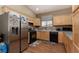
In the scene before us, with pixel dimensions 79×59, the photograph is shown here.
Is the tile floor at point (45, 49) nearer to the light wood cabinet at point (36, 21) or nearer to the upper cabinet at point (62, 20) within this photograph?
the upper cabinet at point (62, 20)

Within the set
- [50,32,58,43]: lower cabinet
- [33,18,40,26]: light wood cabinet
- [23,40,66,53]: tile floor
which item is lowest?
[23,40,66,53]: tile floor

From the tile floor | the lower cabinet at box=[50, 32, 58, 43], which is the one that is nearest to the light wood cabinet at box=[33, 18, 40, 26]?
the lower cabinet at box=[50, 32, 58, 43]

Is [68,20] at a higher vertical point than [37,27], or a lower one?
higher

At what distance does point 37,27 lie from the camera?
748 cm

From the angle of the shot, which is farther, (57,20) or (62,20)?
(57,20)

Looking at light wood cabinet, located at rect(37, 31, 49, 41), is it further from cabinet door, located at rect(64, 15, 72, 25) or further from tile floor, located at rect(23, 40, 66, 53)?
tile floor, located at rect(23, 40, 66, 53)

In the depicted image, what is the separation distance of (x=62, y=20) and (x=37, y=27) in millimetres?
2246

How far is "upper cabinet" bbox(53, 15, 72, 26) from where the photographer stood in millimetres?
5960

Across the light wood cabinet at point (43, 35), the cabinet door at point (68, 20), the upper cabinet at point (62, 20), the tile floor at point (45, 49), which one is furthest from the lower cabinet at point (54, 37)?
the tile floor at point (45, 49)

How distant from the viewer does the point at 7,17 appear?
2633mm

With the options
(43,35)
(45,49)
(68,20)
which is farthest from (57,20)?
(45,49)

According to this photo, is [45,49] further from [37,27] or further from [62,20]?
[37,27]

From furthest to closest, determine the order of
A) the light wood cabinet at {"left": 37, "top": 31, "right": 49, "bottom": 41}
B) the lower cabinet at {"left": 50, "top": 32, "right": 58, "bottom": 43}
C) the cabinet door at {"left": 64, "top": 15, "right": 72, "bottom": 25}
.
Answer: the light wood cabinet at {"left": 37, "top": 31, "right": 49, "bottom": 41}, the cabinet door at {"left": 64, "top": 15, "right": 72, "bottom": 25}, the lower cabinet at {"left": 50, "top": 32, "right": 58, "bottom": 43}
